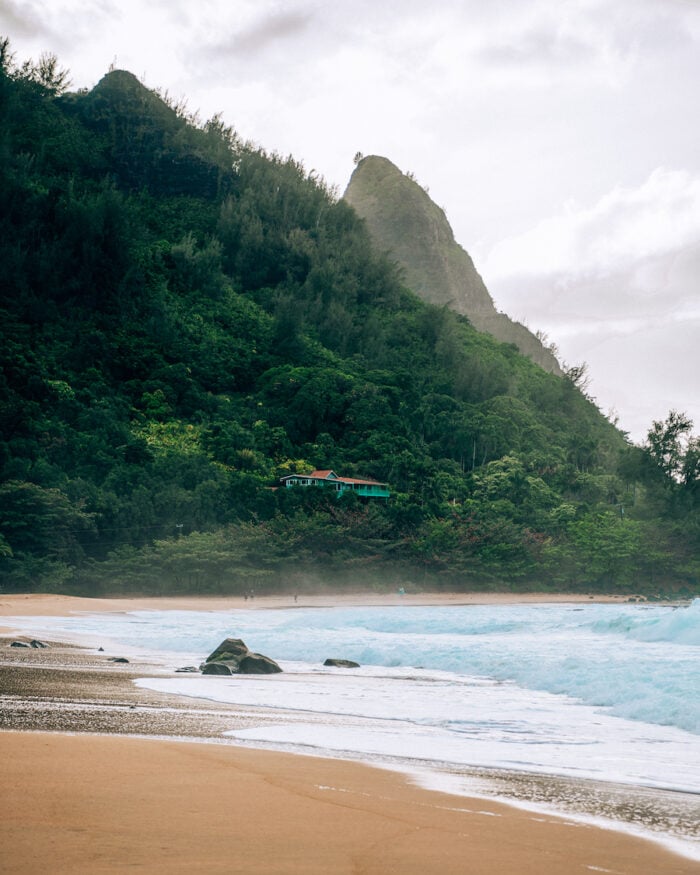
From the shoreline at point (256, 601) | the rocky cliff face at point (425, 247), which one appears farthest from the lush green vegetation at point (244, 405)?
the rocky cliff face at point (425, 247)

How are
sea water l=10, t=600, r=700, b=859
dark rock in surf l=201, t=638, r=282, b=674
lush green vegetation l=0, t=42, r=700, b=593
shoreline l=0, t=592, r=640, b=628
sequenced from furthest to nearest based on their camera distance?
lush green vegetation l=0, t=42, r=700, b=593
shoreline l=0, t=592, r=640, b=628
dark rock in surf l=201, t=638, r=282, b=674
sea water l=10, t=600, r=700, b=859

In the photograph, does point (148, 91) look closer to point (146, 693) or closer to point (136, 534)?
point (136, 534)

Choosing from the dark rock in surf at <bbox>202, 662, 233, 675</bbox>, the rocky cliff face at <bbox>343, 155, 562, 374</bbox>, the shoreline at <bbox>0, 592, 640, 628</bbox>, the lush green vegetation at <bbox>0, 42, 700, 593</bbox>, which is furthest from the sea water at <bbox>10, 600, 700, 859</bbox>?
the rocky cliff face at <bbox>343, 155, 562, 374</bbox>

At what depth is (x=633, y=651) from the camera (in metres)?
17.1

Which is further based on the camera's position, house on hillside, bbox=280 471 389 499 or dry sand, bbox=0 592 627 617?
house on hillside, bbox=280 471 389 499

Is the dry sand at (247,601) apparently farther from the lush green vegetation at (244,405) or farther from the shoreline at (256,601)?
the lush green vegetation at (244,405)

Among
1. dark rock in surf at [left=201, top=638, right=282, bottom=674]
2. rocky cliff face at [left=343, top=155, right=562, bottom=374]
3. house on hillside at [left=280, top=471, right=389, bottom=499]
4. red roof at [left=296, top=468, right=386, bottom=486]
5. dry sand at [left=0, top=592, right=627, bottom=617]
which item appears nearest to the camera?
dark rock in surf at [left=201, top=638, right=282, bottom=674]

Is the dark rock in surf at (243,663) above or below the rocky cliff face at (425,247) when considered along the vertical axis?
below

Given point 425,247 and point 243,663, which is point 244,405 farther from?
point 425,247

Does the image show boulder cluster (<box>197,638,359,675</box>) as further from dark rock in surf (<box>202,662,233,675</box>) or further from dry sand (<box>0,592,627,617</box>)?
dry sand (<box>0,592,627,617</box>)

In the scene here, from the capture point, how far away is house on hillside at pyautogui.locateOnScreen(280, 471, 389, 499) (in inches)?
2281

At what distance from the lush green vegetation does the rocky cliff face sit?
30577 millimetres

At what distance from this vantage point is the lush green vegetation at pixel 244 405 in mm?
50719

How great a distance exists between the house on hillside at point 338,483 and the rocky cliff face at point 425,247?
80.0 metres
